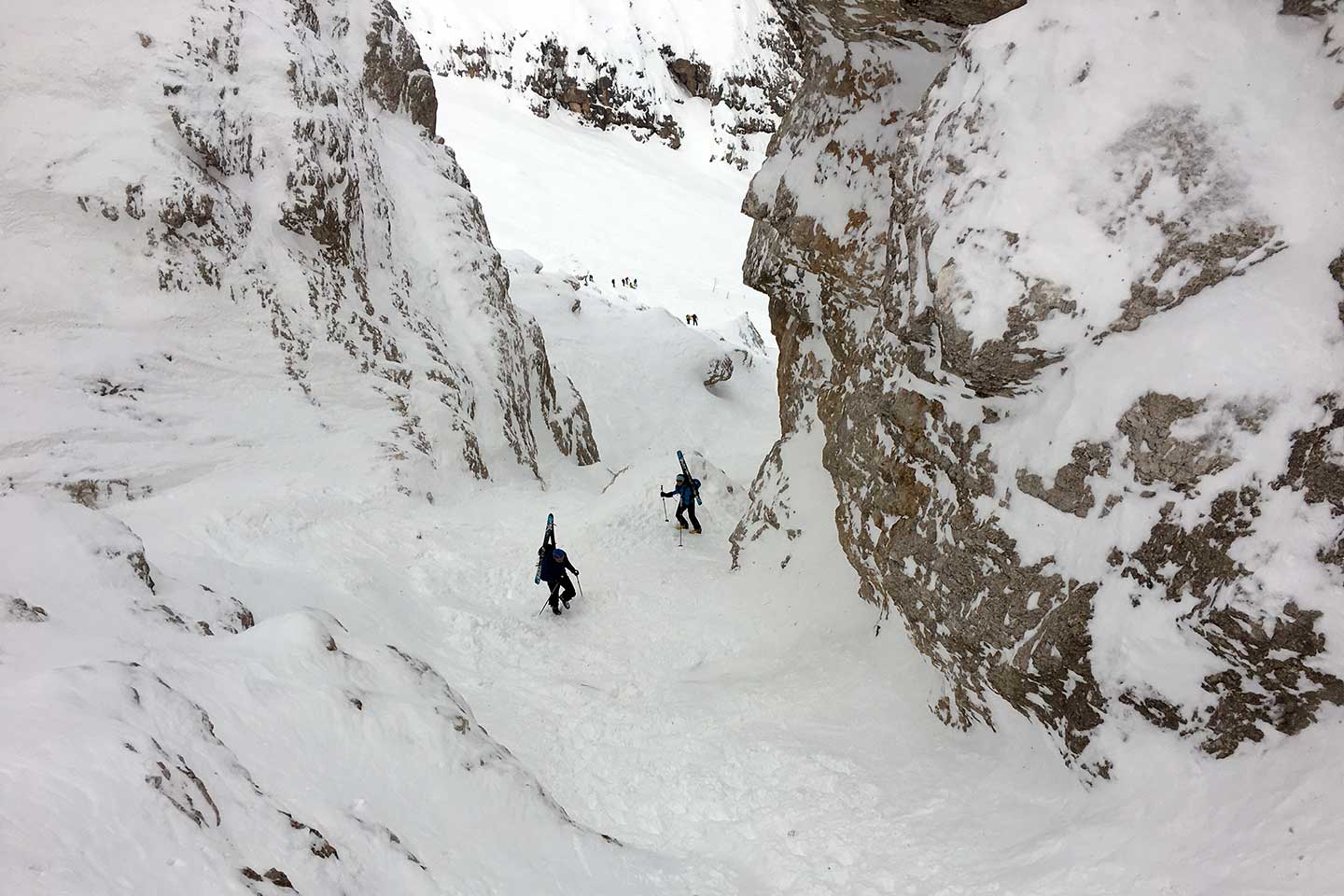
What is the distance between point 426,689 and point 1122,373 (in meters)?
6.05

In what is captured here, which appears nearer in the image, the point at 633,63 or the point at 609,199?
the point at 609,199

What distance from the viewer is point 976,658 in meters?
7.37

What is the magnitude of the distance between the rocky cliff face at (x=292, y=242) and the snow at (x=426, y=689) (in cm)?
12

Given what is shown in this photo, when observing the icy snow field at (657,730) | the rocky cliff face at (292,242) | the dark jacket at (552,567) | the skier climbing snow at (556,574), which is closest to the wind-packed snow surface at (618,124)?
the rocky cliff face at (292,242)

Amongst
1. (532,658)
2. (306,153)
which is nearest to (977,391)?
(532,658)

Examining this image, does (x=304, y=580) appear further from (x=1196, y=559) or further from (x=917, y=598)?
(x=1196, y=559)

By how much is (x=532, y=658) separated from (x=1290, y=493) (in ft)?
26.6

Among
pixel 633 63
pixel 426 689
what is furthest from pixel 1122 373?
pixel 633 63

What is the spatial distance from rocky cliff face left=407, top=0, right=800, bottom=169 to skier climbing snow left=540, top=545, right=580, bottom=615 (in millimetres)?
43944

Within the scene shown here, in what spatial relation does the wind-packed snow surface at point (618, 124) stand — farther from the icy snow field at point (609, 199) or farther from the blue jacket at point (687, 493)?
the blue jacket at point (687, 493)

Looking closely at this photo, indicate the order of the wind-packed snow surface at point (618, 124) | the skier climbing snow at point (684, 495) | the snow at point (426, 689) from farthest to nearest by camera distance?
the wind-packed snow surface at point (618, 124) < the skier climbing snow at point (684, 495) < the snow at point (426, 689)

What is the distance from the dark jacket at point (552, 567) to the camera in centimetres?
1113

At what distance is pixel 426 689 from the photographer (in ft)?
22.4

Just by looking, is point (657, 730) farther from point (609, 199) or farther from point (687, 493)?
point (609, 199)
